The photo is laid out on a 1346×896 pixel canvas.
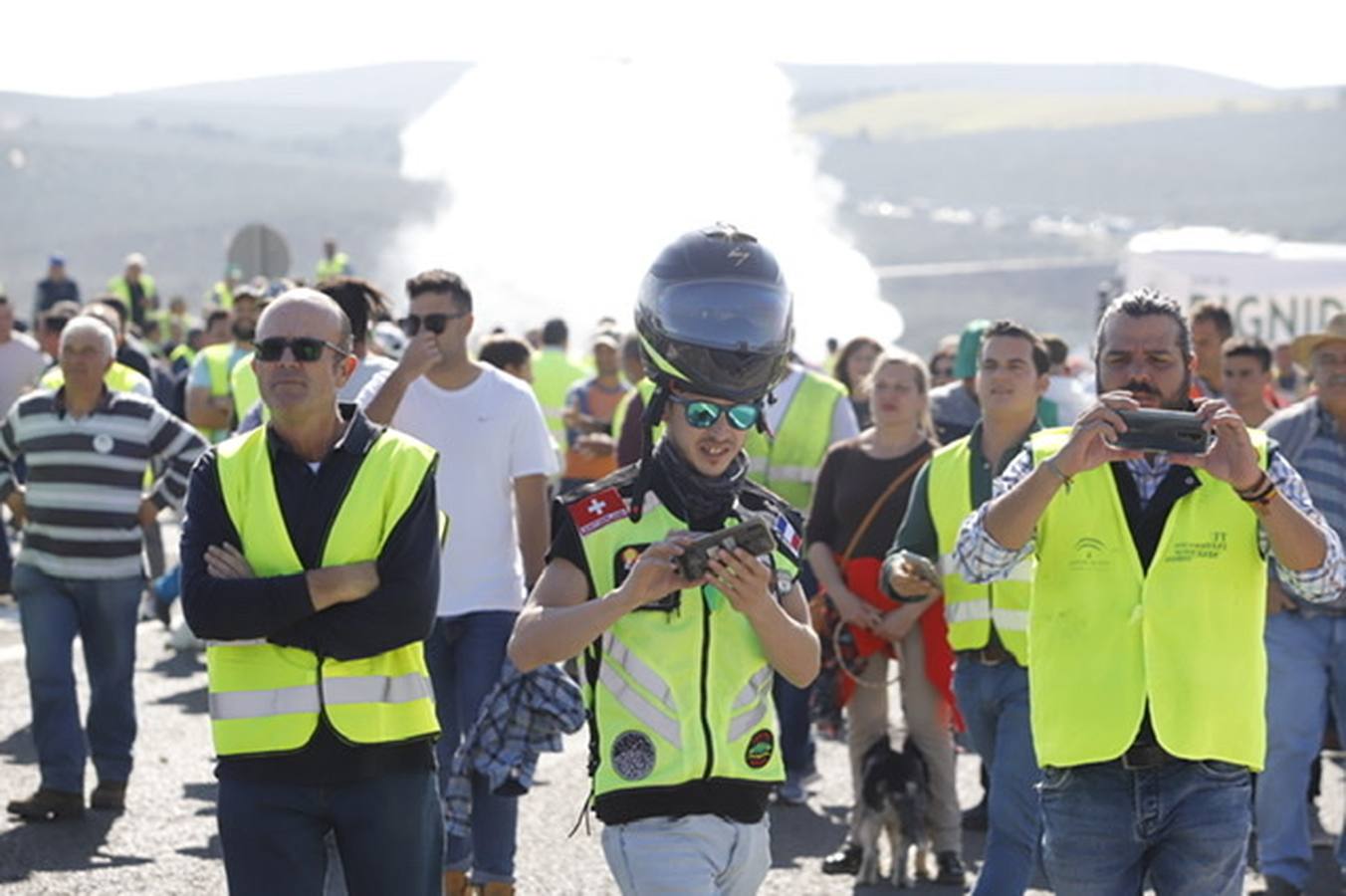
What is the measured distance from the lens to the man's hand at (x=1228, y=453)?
5066 millimetres

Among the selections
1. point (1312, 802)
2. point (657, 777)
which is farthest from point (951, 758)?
point (657, 777)

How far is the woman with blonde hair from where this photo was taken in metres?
8.54

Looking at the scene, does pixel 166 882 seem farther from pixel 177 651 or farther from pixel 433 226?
pixel 433 226

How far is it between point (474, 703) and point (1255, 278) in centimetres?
2035

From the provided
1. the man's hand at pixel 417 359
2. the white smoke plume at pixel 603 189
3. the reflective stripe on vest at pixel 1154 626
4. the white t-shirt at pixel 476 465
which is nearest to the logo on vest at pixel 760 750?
the reflective stripe on vest at pixel 1154 626

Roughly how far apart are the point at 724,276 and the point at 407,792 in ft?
4.73

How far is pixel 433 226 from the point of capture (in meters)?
80.2

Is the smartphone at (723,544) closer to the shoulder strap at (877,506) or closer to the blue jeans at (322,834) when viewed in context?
the blue jeans at (322,834)

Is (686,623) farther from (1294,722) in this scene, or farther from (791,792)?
(791,792)

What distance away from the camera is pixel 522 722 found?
19.3 ft

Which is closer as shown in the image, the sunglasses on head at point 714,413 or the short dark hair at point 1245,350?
the sunglasses on head at point 714,413

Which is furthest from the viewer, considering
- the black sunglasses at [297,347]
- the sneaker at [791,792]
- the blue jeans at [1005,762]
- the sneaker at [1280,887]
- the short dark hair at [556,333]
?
the short dark hair at [556,333]

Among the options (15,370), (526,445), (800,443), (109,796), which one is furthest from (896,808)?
(15,370)

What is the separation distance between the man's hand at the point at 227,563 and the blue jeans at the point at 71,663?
3853 millimetres
